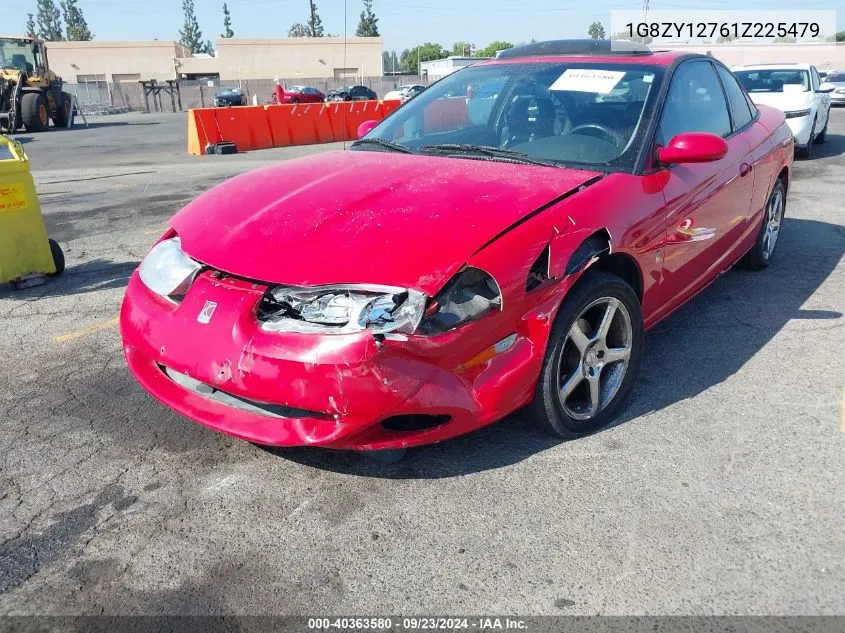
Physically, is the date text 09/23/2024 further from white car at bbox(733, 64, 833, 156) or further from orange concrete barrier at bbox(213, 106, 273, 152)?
orange concrete barrier at bbox(213, 106, 273, 152)

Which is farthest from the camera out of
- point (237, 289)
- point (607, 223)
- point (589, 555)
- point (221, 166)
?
point (221, 166)

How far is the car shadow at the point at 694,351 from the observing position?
2914 mm

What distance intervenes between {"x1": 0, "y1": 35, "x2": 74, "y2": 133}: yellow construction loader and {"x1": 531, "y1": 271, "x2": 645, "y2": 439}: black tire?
22.9 m

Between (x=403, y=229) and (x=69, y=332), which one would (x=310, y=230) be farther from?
(x=69, y=332)

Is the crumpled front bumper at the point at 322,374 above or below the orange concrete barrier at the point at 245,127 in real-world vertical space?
below

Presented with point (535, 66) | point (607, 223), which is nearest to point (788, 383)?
point (607, 223)

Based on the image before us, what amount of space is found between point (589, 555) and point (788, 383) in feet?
6.06

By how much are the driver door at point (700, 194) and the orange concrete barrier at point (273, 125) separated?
10.5 m

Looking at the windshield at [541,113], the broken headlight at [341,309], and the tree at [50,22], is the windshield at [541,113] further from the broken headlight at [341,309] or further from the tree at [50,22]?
the tree at [50,22]

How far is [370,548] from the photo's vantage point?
95.2 inches

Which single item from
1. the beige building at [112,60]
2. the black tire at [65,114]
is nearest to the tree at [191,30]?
the beige building at [112,60]

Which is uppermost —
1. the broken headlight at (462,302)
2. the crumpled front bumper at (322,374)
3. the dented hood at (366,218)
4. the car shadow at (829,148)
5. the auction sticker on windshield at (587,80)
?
the auction sticker on windshield at (587,80)

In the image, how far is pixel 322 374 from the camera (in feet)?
7.80

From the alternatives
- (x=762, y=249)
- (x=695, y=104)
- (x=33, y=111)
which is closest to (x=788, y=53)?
(x=33, y=111)
